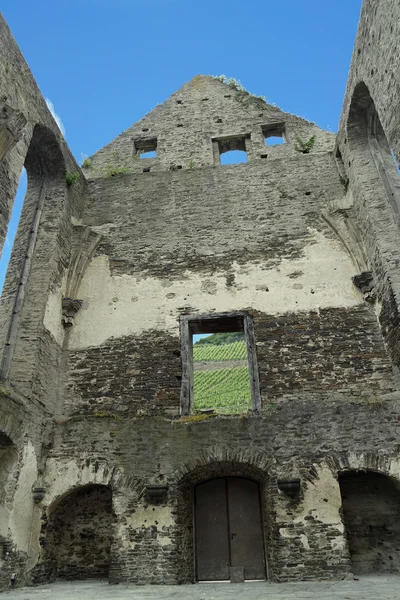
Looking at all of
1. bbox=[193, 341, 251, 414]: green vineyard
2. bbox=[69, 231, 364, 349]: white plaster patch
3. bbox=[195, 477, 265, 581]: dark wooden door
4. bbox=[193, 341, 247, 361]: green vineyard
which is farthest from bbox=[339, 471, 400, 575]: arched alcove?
bbox=[193, 341, 247, 361]: green vineyard

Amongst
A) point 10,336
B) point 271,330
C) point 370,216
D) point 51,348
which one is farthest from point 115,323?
point 370,216

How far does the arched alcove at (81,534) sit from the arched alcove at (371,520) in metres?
3.90

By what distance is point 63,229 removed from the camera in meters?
10.5

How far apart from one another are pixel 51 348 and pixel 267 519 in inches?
197

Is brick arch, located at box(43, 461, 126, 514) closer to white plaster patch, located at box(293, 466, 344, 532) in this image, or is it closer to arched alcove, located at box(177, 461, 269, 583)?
arched alcove, located at box(177, 461, 269, 583)

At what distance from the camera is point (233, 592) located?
5676 millimetres

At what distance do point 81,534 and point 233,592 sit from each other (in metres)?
3.34

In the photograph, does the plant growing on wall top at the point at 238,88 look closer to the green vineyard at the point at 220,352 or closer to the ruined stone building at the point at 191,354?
the ruined stone building at the point at 191,354

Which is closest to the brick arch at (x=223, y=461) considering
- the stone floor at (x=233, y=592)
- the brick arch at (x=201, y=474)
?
the brick arch at (x=201, y=474)

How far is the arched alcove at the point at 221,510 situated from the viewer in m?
7.66

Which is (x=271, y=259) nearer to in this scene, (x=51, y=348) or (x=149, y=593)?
(x=51, y=348)

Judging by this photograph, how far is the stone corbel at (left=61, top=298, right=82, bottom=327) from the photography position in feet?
31.9

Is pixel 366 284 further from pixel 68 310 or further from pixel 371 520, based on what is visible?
pixel 68 310

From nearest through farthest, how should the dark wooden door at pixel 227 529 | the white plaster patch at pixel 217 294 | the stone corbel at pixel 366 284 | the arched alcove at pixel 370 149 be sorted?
the dark wooden door at pixel 227 529
the stone corbel at pixel 366 284
the white plaster patch at pixel 217 294
the arched alcove at pixel 370 149
